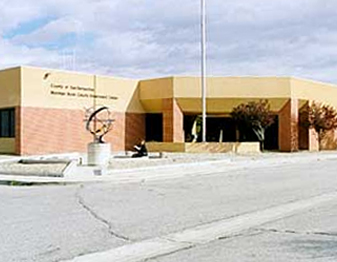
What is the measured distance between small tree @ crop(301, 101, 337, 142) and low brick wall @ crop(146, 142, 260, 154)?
6.12 meters

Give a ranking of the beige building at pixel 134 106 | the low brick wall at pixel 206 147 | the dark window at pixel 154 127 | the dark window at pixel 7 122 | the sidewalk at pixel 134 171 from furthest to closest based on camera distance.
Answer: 1. the dark window at pixel 154 127
2. the low brick wall at pixel 206 147
3. the dark window at pixel 7 122
4. the beige building at pixel 134 106
5. the sidewalk at pixel 134 171

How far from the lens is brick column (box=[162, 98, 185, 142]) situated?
4722cm

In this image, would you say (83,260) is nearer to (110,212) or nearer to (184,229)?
(184,229)

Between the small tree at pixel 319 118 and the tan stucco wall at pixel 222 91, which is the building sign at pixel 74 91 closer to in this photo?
the tan stucco wall at pixel 222 91

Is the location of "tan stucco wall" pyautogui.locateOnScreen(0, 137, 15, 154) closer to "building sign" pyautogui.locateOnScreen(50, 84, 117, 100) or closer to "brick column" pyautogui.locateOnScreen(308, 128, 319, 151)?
"building sign" pyautogui.locateOnScreen(50, 84, 117, 100)

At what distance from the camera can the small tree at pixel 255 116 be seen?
4488 centimetres

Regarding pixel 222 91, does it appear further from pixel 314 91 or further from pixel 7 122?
pixel 7 122

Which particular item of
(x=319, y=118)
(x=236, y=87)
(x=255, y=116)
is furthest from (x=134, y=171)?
(x=319, y=118)

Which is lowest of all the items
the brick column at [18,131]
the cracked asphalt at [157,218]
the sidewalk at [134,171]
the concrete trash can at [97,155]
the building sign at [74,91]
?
the cracked asphalt at [157,218]

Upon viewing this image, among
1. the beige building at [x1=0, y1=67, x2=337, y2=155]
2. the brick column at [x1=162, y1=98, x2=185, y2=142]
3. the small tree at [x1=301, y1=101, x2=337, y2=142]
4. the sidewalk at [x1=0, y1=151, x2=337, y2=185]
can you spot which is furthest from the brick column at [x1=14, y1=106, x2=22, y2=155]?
the small tree at [x1=301, y1=101, x2=337, y2=142]

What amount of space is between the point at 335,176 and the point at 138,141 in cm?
2679

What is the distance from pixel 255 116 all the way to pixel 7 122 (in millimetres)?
17518

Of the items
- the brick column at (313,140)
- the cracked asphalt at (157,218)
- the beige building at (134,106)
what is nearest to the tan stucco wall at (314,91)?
the beige building at (134,106)

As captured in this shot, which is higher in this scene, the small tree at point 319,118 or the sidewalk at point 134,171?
the small tree at point 319,118
